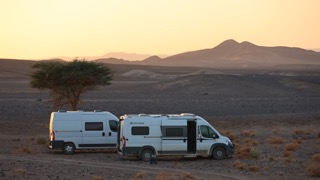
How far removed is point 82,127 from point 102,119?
103cm

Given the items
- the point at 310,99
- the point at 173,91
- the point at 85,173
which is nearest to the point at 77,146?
the point at 85,173

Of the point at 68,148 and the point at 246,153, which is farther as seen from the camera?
the point at 68,148

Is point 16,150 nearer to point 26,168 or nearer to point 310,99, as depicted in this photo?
point 26,168

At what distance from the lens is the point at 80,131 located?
3108 cm

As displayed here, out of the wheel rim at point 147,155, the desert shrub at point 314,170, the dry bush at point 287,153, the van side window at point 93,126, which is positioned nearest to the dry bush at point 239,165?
the desert shrub at point 314,170

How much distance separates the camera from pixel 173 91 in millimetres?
95188

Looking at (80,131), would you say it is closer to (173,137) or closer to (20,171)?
(173,137)

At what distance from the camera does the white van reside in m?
30.9

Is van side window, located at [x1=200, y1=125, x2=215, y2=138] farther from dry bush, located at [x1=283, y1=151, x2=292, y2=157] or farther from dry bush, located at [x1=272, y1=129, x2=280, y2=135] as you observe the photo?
dry bush, located at [x1=272, y1=129, x2=280, y2=135]

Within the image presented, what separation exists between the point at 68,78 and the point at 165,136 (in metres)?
18.7

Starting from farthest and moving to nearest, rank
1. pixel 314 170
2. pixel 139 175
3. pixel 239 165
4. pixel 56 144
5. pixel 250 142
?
1. pixel 250 142
2. pixel 56 144
3. pixel 239 165
4. pixel 314 170
5. pixel 139 175

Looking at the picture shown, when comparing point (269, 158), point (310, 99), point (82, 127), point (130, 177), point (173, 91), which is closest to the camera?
point (130, 177)

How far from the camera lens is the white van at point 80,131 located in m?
30.9

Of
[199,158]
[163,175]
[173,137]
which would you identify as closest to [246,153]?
[199,158]
